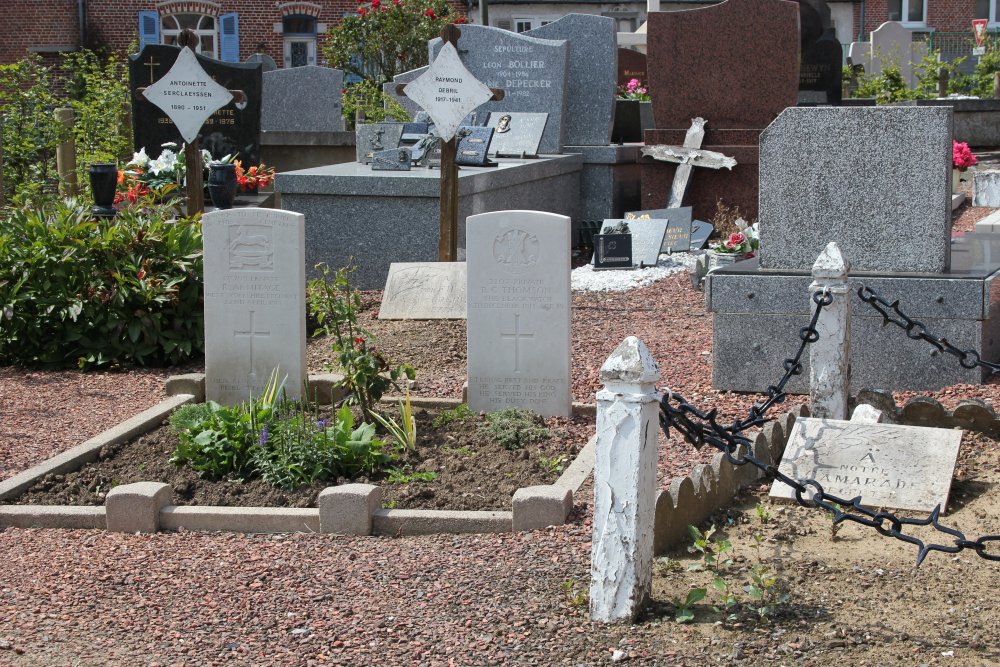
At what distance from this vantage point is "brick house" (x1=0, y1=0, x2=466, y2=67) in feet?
A: 95.6

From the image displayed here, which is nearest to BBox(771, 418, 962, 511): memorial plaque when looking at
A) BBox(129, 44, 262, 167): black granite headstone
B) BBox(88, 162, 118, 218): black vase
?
BBox(88, 162, 118, 218): black vase

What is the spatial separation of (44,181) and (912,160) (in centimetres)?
958

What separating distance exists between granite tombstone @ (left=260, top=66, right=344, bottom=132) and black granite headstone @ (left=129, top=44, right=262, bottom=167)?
14.9 feet

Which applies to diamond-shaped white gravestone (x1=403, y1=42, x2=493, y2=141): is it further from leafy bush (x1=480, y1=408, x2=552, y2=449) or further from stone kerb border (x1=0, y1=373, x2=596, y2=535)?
stone kerb border (x1=0, y1=373, x2=596, y2=535)

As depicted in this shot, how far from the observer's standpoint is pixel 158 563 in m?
4.23

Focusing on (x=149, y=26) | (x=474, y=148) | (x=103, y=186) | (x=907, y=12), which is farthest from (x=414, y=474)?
(x=907, y=12)

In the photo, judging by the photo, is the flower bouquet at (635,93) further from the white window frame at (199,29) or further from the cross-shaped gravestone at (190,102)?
the white window frame at (199,29)

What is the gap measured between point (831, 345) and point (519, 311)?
155 cm

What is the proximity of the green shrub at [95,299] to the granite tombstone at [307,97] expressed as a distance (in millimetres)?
10373

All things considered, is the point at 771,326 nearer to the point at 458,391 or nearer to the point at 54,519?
the point at 458,391

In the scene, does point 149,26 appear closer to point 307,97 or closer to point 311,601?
point 307,97

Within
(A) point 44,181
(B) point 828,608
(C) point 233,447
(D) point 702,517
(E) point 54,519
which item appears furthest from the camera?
(A) point 44,181

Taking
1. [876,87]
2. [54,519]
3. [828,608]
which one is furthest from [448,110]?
[876,87]

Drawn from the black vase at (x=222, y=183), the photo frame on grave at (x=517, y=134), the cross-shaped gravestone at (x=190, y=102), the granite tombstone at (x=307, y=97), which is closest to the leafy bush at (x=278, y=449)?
the cross-shaped gravestone at (x=190, y=102)
